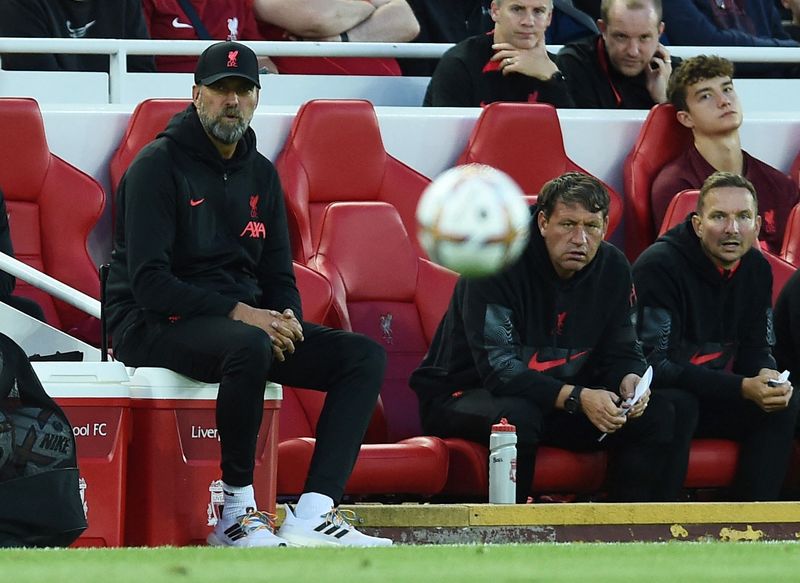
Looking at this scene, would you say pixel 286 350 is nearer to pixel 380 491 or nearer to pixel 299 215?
pixel 380 491

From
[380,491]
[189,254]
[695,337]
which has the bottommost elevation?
[380,491]

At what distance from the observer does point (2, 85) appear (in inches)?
265

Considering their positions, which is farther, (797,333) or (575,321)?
(797,333)

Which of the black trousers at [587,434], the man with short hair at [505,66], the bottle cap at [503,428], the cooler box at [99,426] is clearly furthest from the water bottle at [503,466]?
the man with short hair at [505,66]

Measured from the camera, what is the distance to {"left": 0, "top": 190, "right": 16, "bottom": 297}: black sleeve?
18.2 feet

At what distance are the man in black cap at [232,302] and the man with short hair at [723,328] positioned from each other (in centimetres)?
138

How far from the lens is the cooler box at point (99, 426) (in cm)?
472

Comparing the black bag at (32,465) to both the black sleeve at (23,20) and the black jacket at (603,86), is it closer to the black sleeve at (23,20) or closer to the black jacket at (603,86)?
the black sleeve at (23,20)

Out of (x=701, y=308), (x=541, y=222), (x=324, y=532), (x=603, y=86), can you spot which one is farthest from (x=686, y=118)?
(x=324, y=532)

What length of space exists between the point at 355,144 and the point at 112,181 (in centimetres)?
89

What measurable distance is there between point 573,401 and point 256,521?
A: 4.06 feet

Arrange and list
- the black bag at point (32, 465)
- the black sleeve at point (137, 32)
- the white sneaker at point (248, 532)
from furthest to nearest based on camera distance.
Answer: the black sleeve at point (137, 32) < the white sneaker at point (248, 532) < the black bag at point (32, 465)

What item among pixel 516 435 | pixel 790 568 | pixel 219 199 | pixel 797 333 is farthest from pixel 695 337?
pixel 790 568

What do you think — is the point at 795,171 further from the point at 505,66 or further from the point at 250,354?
the point at 250,354
